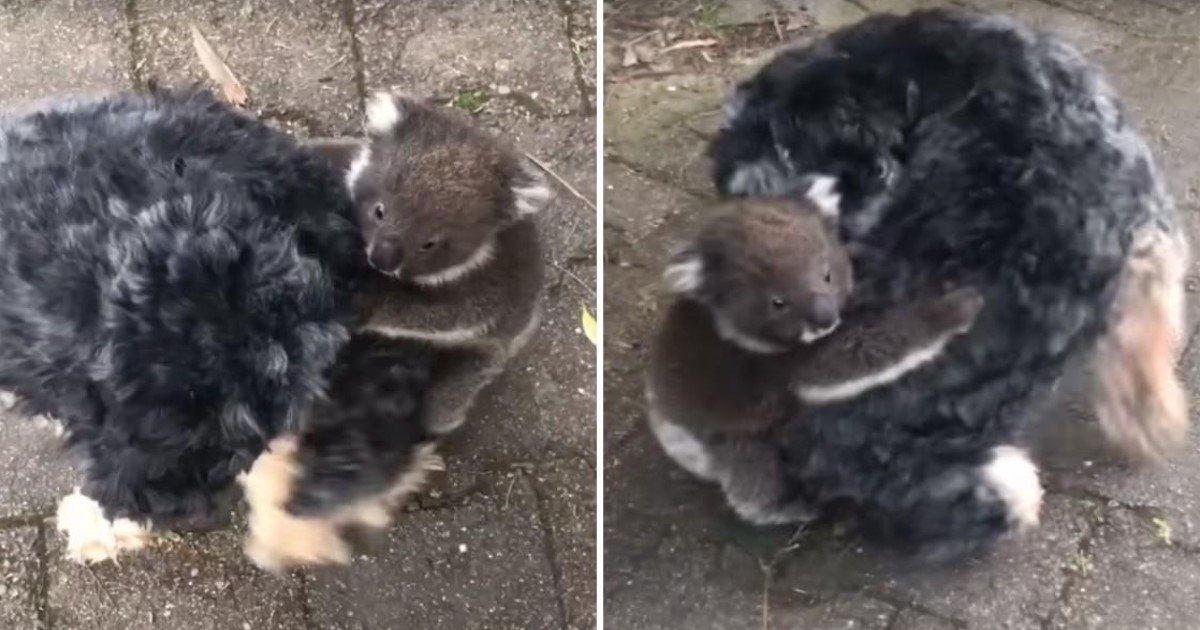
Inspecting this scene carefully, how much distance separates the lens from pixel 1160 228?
1.08 meters

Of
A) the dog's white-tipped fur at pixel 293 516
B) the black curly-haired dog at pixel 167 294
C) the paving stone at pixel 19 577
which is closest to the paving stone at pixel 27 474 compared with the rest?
the paving stone at pixel 19 577

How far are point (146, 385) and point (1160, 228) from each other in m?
0.85

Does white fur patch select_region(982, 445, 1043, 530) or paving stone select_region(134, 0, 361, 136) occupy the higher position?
white fur patch select_region(982, 445, 1043, 530)

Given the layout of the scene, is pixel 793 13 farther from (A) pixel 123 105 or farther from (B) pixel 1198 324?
(A) pixel 123 105

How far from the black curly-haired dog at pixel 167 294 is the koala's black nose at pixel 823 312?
39cm

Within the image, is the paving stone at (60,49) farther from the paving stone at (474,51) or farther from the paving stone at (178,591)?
the paving stone at (178,591)

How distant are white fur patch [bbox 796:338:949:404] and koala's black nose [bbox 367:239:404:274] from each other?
0.40 m

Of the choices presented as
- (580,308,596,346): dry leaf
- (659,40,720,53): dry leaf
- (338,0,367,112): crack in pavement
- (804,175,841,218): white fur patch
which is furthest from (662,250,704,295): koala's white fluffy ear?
(338,0,367,112): crack in pavement

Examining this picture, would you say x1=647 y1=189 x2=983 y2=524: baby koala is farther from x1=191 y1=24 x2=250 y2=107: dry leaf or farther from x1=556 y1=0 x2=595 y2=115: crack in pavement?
x1=191 y1=24 x2=250 y2=107: dry leaf

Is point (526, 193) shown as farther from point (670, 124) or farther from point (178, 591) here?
point (178, 591)

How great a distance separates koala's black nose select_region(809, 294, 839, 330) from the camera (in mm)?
984

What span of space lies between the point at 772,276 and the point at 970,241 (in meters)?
0.16

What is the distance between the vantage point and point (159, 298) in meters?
0.94

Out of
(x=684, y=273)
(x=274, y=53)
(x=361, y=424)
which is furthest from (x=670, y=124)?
(x=274, y=53)
